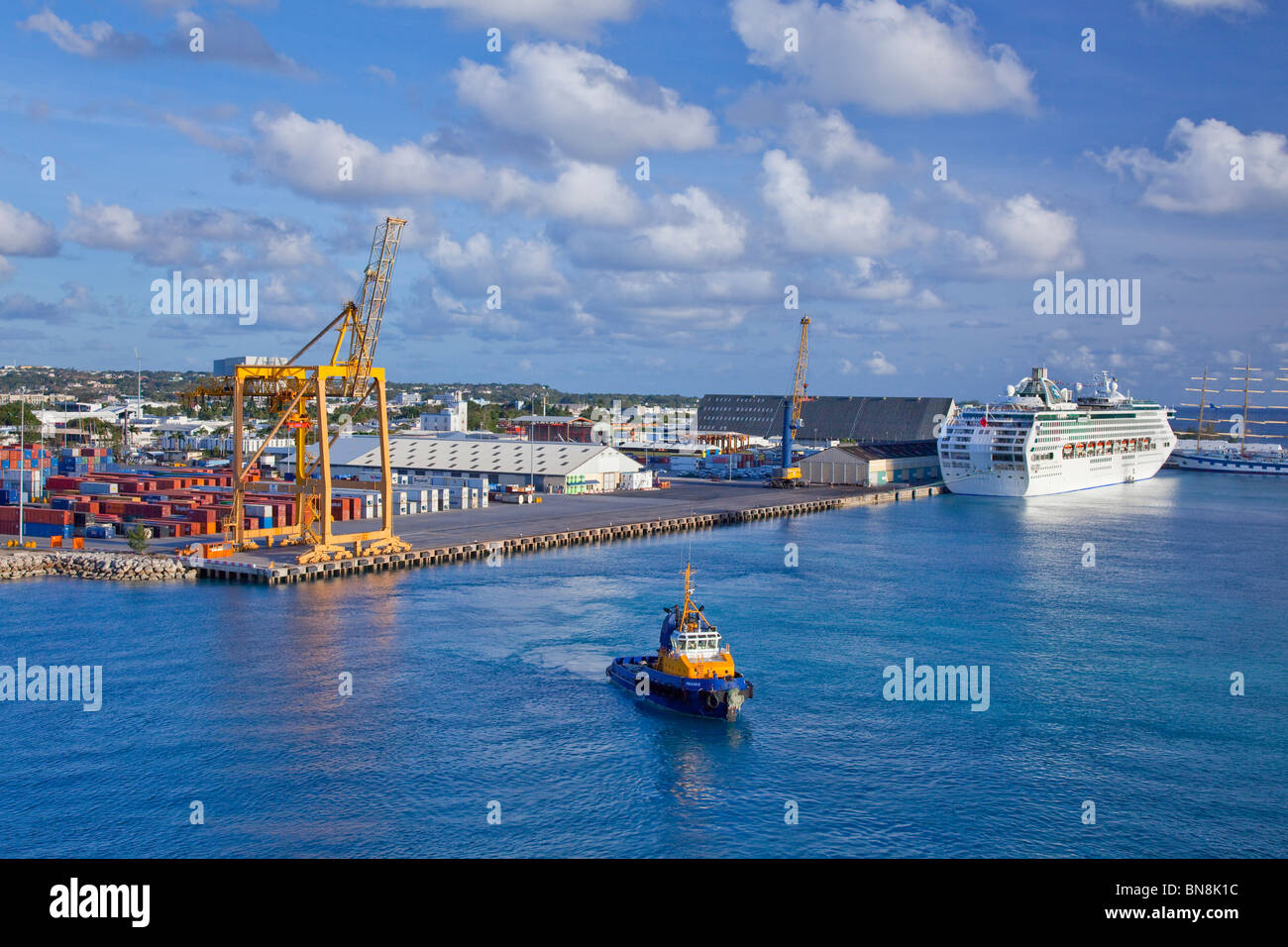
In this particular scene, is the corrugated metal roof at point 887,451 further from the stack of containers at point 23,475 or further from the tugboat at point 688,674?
the tugboat at point 688,674

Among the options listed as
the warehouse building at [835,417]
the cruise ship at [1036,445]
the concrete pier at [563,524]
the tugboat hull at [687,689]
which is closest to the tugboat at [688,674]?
the tugboat hull at [687,689]

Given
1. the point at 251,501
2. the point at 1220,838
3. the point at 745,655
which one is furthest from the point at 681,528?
the point at 1220,838

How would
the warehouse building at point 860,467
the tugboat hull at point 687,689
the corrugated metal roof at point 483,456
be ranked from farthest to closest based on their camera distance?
the warehouse building at point 860,467 → the corrugated metal roof at point 483,456 → the tugboat hull at point 687,689

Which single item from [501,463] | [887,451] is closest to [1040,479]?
[887,451]

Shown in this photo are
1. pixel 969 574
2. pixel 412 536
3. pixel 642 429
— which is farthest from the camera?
pixel 642 429

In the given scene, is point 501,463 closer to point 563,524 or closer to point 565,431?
point 563,524
